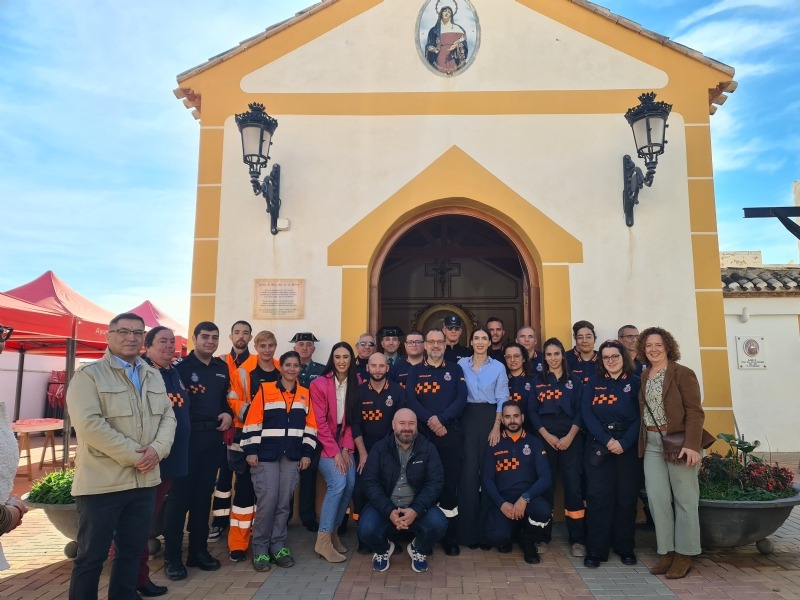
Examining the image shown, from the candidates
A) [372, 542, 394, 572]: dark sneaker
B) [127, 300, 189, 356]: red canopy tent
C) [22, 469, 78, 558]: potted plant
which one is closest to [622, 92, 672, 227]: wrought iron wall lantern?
[372, 542, 394, 572]: dark sneaker

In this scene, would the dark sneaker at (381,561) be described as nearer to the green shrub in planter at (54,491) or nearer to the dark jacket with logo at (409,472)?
the dark jacket with logo at (409,472)

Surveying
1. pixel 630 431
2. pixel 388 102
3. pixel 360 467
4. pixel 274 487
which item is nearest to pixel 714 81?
pixel 388 102

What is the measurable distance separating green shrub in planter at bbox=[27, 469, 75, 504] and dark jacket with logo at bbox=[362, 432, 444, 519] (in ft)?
7.68

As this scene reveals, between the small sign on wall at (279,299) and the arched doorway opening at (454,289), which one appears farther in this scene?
the arched doorway opening at (454,289)

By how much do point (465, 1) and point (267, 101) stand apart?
2524 millimetres

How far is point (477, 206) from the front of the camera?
6.25 metres

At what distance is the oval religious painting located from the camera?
6.42 meters

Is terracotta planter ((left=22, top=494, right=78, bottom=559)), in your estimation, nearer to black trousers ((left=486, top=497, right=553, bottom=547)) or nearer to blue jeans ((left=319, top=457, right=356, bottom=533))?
blue jeans ((left=319, top=457, right=356, bottom=533))

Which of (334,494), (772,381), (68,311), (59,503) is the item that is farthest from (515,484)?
(772,381)

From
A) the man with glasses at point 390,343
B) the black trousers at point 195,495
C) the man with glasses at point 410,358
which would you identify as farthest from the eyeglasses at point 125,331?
the man with glasses at point 390,343

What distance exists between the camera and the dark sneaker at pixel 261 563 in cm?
436

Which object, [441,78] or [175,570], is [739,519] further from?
[441,78]

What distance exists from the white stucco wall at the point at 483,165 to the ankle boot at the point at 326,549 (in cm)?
191

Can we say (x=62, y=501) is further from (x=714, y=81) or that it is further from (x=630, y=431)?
(x=714, y=81)
